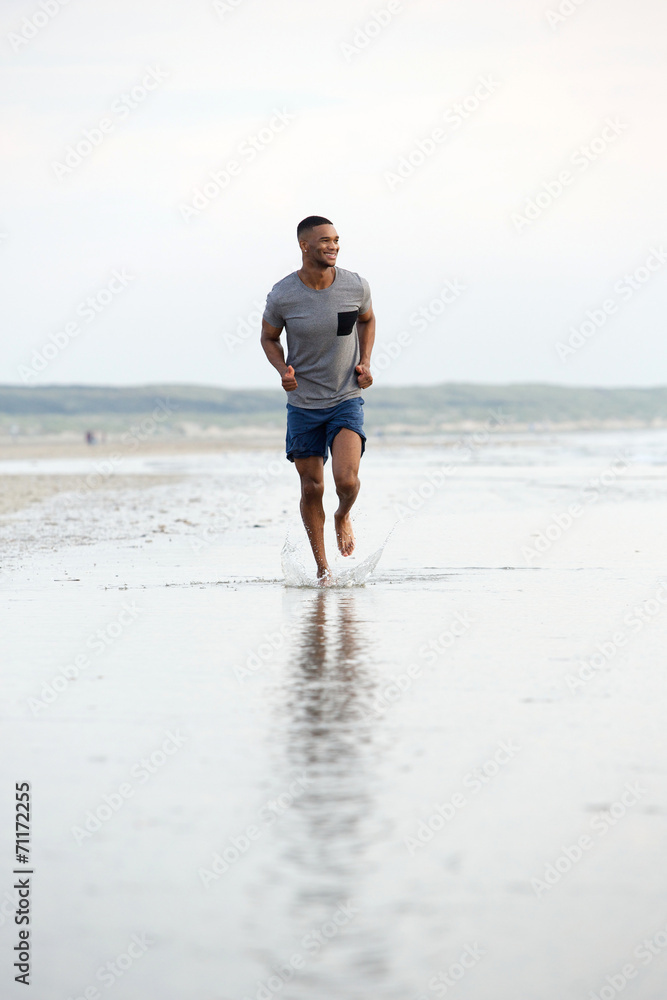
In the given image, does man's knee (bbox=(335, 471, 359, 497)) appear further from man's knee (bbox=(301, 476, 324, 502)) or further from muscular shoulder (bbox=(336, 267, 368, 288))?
muscular shoulder (bbox=(336, 267, 368, 288))

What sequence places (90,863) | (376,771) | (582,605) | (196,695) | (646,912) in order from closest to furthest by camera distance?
(646,912)
(90,863)
(376,771)
(196,695)
(582,605)

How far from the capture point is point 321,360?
23.2 ft

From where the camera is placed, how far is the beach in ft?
6.80

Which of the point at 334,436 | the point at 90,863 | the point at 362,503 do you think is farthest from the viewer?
the point at 362,503

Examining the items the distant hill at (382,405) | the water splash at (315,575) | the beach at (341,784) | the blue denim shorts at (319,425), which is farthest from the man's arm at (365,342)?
the distant hill at (382,405)

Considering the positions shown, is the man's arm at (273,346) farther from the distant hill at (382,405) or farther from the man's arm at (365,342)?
the distant hill at (382,405)

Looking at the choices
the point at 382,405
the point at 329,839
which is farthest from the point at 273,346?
the point at 382,405

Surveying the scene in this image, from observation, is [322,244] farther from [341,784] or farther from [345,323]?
[341,784]

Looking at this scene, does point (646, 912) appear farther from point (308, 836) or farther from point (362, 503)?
point (362, 503)

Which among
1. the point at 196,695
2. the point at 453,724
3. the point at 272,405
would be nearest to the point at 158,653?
the point at 196,695

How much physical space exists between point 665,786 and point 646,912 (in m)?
0.71

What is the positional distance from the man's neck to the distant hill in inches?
3238

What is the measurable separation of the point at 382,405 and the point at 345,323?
12104 centimetres

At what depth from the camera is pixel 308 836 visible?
258cm
